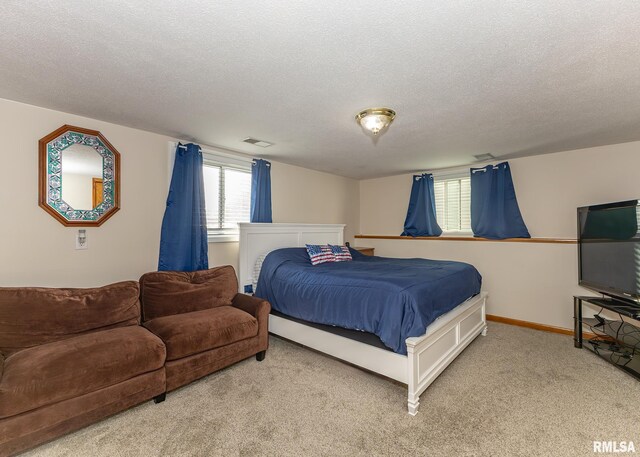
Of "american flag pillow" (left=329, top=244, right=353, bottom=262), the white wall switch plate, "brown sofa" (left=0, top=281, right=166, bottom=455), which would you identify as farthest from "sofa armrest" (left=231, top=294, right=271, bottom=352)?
the white wall switch plate

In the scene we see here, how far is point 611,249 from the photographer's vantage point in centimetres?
291

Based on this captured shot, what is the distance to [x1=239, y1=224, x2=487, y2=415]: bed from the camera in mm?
2221

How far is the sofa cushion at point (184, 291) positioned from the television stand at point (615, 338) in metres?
3.72

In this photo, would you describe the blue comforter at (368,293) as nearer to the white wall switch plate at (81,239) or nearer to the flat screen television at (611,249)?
the flat screen television at (611,249)

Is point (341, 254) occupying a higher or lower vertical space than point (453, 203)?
lower

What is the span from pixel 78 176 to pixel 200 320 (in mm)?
1727

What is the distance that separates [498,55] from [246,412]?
110 inches

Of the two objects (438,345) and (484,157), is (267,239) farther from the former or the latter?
(484,157)

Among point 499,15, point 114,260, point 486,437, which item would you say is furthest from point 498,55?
point 114,260

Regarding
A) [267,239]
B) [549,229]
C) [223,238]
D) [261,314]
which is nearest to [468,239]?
[549,229]

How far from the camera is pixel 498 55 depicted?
66.3 inches

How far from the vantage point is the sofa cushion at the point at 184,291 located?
2689 millimetres

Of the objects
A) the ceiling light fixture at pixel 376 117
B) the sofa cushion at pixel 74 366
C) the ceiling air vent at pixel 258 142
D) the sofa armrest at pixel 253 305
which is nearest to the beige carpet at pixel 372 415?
the sofa cushion at pixel 74 366

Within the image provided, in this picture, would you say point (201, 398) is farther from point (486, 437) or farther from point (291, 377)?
point (486, 437)
